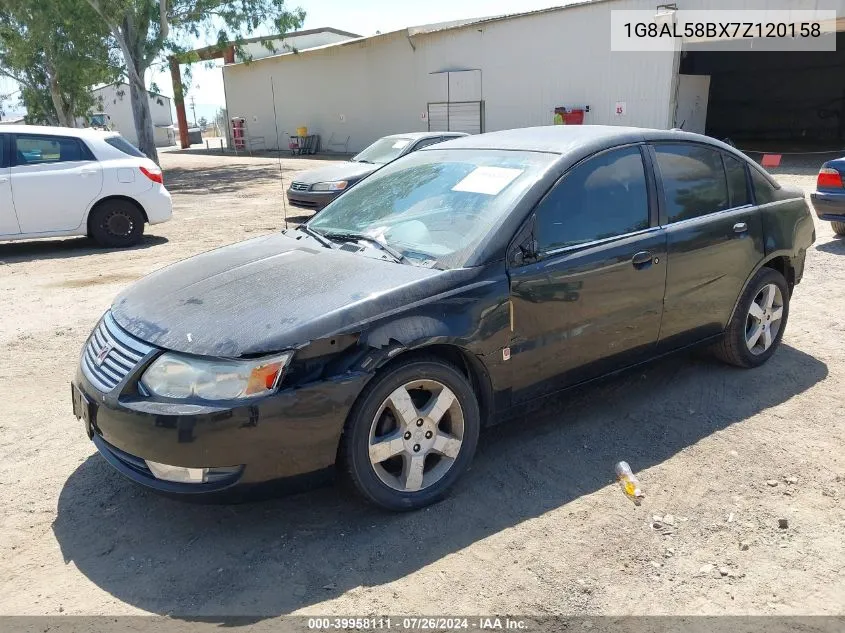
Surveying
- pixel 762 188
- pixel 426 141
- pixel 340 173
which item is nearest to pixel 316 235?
pixel 762 188

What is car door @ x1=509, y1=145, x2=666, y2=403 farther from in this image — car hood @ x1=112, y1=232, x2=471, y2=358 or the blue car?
the blue car

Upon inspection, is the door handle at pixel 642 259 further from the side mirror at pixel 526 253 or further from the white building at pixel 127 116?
the white building at pixel 127 116

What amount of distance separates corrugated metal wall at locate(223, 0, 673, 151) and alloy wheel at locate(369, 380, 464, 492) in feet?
63.0

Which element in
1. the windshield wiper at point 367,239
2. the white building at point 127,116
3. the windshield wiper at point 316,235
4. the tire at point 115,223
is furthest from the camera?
the white building at point 127,116

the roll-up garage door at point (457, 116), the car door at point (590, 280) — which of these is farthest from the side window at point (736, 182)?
the roll-up garage door at point (457, 116)

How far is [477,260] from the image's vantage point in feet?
10.8

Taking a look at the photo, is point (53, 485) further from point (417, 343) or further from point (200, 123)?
point (200, 123)

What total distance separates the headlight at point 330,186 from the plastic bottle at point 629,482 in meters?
8.36

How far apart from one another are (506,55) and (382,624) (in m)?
24.0

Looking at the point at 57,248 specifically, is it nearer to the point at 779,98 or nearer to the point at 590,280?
the point at 590,280

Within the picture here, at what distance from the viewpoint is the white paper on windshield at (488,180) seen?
3.64 m

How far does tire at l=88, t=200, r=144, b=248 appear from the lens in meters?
9.70

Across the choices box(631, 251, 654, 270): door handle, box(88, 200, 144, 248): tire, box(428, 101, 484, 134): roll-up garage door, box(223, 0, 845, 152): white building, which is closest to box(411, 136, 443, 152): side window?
box(88, 200, 144, 248): tire

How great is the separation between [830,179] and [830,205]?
31 cm
